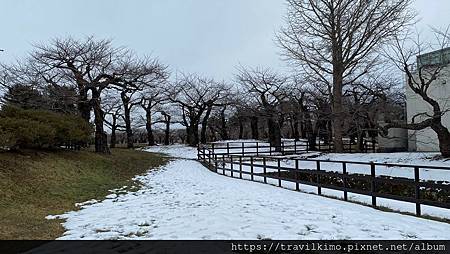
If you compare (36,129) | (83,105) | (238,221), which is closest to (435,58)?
(83,105)

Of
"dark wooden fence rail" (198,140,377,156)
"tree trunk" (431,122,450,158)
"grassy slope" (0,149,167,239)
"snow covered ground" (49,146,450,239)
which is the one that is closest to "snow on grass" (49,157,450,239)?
"snow covered ground" (49,146,450,239)

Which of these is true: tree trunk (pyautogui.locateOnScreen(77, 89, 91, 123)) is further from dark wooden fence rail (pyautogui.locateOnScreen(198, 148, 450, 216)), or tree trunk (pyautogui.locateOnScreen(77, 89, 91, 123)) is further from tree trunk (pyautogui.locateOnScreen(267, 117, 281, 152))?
tree trunk (pyautogui.locateOnScreen(267, 117, 281, 152))

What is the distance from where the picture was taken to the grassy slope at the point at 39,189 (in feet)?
19.4

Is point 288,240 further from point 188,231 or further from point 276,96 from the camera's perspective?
point 276,96

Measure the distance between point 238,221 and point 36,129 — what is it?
31.2 feet

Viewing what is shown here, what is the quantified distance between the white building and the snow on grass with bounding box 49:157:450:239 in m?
16.9

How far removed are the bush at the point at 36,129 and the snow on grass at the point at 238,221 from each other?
204 inches

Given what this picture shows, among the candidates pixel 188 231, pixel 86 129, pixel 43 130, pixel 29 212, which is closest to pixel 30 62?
pixel 86 129

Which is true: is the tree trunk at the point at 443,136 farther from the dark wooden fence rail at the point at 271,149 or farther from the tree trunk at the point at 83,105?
the tree trunk at the point at 83,105

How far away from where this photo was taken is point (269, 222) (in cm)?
586

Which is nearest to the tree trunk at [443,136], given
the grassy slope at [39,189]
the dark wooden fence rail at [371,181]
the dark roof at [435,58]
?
the dark roof at [435,58]

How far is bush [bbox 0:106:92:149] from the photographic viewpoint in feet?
38.8

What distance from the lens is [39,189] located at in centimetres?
899

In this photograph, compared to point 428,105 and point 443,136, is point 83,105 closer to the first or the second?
point 443,136
